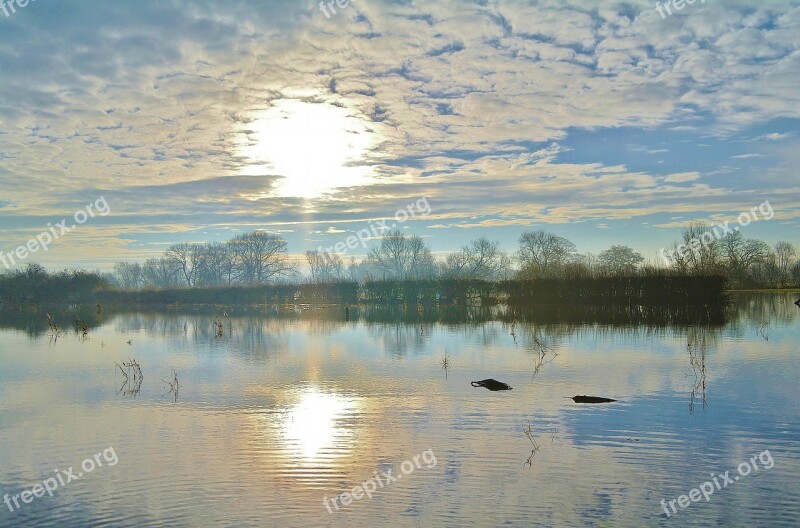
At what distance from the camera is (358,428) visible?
9.77 m

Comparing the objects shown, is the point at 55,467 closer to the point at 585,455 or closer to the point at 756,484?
the point at 585,455

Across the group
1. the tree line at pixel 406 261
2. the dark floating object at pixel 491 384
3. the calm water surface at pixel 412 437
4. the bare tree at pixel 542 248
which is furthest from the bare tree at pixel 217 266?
the dark floating object at pixel 491 384

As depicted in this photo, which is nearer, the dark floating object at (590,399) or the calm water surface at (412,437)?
A: the calm water surface at (412,437)

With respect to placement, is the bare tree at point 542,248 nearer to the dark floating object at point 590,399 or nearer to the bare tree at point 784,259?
the bare tree at point 784,259

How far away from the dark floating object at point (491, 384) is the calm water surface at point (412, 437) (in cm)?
26

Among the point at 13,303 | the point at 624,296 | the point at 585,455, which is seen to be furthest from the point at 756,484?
Answer: the point at 13,303

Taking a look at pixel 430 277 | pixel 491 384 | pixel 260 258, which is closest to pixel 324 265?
pixel 260 258

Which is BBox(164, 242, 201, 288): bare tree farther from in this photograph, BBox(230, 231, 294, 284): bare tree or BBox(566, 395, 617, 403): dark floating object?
BBox(566, 395, 617, 403): dark floating object

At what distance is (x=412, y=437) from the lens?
30.1 ft

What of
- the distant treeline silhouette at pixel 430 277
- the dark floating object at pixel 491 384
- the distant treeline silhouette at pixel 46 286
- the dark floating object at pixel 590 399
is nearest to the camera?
the dark floating object at pixel 590 399

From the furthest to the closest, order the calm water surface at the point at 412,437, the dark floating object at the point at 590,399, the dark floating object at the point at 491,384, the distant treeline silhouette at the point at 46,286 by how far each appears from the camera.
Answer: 1. the distant treeline silhouette at the point at 46,286
2. the dark floating object at the point at 491,384
3. the dark floating object at the point at 590,399
4. the calm water surface at the point at 412,437

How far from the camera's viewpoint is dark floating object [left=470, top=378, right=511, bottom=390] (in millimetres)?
12727

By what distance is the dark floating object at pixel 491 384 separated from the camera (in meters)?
12.7

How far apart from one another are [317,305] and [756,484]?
50.8 meters
